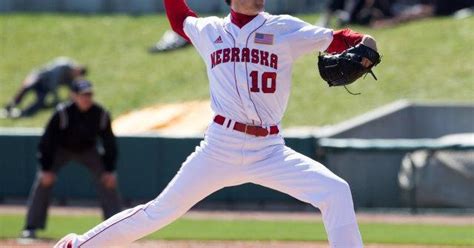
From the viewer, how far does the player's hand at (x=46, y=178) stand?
11.6 meters

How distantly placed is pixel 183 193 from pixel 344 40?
1.29 metres

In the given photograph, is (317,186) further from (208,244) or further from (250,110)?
(208,244)

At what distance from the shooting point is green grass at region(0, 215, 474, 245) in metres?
11.5

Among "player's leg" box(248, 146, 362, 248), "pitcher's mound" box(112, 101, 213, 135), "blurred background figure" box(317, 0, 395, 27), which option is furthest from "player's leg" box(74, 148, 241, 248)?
"blurred background figure" box(317, 0, 395, 27)

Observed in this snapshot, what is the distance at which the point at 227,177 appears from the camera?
6.80 metres

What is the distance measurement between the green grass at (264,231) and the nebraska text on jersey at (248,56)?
15.4 ft

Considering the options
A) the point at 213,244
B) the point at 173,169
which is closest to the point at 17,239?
the point at 213,244

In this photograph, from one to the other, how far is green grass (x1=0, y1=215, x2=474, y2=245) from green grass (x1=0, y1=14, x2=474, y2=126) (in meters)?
5.52

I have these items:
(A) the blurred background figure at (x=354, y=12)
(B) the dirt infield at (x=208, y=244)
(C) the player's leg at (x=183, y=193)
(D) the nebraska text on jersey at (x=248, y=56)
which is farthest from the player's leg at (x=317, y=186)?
(A) the blurred background figure at (x=354, y=12)

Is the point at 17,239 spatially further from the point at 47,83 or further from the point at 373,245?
the point at 47,83

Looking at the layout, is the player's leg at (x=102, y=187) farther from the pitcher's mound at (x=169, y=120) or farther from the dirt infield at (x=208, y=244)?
the pitcher's mound at (x=169, y=120)

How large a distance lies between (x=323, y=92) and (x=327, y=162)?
184 inches

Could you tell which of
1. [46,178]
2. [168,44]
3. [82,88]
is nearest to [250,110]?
[82,88]

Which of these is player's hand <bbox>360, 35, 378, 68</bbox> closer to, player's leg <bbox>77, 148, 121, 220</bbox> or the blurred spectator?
player's leg <bbox>77, 148, 121, 220</bbox>
